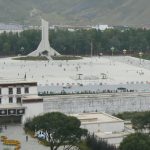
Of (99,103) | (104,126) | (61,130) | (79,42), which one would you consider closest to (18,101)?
(104,126)

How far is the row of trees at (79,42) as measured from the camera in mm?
59656

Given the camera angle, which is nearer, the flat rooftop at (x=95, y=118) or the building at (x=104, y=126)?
the building at (x=104, y=126)

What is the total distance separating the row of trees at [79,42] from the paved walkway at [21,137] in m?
35.0

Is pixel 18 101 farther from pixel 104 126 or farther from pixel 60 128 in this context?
pixel 60 128

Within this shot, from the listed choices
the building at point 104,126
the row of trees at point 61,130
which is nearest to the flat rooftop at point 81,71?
the building at point 104,126

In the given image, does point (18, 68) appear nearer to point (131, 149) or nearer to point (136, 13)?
point (131, 149)

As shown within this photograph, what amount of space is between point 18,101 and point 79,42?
3469 cm

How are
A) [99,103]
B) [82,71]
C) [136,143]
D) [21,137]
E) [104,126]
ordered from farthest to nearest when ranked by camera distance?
[82,71], [99,103], [104,126], [21,137], [136,143]

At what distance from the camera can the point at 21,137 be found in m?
22.7

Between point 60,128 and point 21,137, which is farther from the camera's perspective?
point 21,137

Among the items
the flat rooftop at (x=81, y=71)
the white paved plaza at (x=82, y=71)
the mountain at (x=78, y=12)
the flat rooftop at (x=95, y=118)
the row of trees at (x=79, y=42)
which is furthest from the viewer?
the mountain at (x=78, y=12)

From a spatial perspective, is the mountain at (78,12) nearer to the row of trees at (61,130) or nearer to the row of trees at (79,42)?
the row of trees at (79,42)

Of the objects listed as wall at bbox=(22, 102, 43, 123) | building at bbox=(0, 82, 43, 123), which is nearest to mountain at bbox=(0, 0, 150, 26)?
building at bbox=(0, 82, 43, 123)

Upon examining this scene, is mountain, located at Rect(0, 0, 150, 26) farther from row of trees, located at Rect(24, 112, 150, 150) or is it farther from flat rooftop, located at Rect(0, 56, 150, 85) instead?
row of trees, located at Rect(24, 112, 150, 150)
